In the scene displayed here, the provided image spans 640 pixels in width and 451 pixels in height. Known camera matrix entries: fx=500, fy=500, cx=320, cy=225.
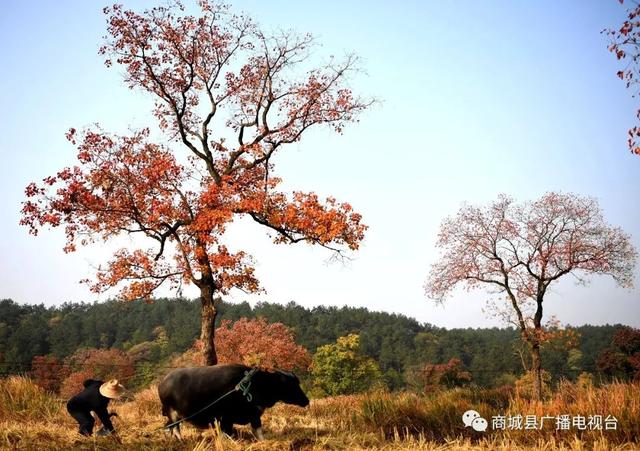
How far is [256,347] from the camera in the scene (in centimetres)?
4497

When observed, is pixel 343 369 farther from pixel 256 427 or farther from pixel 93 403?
pixel 256 427

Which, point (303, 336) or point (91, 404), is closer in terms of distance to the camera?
point (91, 404)

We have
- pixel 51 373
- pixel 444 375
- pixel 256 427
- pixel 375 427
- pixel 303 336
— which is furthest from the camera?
pixel 303 336

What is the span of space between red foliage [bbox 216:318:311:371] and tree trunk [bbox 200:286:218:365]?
2836 cm

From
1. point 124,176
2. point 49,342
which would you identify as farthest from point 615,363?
point 49,342

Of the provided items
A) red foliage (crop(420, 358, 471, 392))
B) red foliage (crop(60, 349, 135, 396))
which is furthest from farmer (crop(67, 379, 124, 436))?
red foliage (crop(420, 358, 471, 392))

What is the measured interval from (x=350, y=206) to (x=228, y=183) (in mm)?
4336

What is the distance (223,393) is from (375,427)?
3.67 meters

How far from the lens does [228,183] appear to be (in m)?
16.4

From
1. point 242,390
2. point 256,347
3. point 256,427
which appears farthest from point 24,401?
point 256,347

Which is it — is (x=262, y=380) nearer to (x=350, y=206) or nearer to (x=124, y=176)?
(x=350, y=206)

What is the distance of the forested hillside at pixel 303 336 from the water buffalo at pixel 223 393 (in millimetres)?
85178

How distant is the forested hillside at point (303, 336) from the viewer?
10144 centimetres

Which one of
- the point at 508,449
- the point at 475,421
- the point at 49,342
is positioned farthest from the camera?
the point at 49,342
